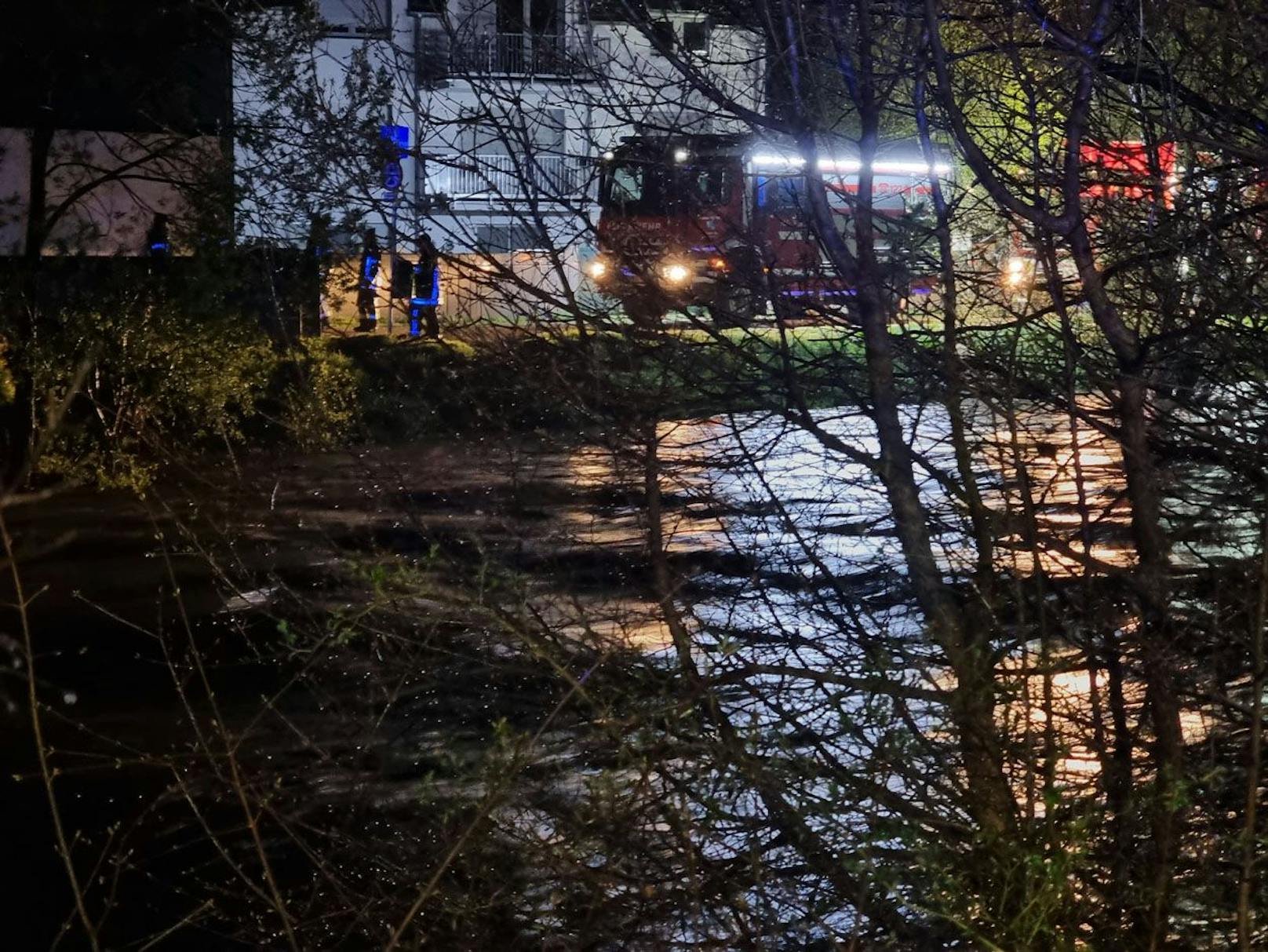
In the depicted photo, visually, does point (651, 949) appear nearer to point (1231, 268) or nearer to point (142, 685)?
point (1231, 268)

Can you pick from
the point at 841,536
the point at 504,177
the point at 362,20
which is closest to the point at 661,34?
the point at 504,177

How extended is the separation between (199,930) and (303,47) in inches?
132

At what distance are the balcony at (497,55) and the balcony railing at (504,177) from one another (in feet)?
0.94

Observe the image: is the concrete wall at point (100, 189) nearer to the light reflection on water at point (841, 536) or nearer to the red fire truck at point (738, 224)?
the red fire truck at point (738, 224)

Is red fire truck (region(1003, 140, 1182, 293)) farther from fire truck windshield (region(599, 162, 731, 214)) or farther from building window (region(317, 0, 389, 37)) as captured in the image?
building window (region(317, 0, 389, 37))

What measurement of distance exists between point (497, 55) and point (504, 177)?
0.45 m

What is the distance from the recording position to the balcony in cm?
504

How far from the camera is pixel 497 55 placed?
16.8 ft

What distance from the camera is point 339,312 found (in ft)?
22.5

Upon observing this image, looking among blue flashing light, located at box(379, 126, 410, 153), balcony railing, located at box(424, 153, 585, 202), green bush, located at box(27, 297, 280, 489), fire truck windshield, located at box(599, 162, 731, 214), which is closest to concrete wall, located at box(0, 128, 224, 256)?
green bush, located at box(27, 297, 280, 489)

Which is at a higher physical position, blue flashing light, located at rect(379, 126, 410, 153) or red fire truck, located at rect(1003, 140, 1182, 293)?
blue flashing light, located at rect(379, 126, 410, 153)

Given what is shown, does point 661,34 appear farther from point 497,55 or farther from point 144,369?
point 144,369

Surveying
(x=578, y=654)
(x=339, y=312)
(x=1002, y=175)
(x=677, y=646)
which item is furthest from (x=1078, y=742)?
(x=339, y=312)

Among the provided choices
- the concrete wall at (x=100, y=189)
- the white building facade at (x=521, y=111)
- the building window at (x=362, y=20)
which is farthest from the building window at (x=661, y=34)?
the concrete wall at (x=100, y=189)
